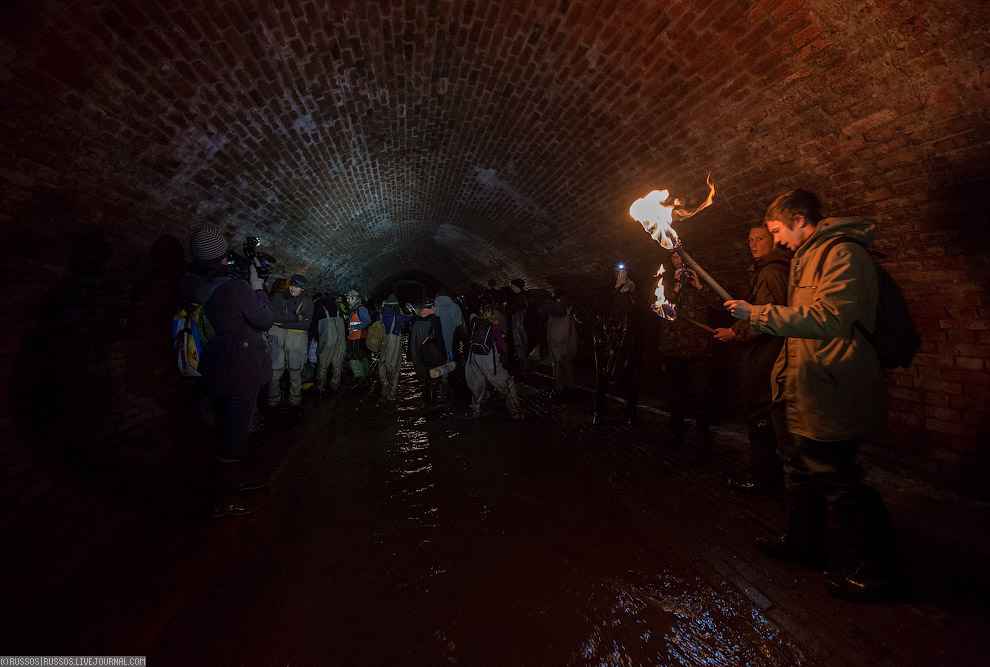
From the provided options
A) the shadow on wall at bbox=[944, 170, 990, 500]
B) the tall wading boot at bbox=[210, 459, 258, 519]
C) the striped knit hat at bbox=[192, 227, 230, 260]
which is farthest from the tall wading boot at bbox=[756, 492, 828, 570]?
the striped knit hat at bbox=[192, 227, 230, 260]

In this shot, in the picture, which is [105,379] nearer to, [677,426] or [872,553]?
[677,426]

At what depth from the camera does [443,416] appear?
6.21 m

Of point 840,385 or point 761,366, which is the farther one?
point 761,366

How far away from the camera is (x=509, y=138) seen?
20.1ft

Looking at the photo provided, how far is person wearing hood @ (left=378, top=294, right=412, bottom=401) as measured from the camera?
23.9ft

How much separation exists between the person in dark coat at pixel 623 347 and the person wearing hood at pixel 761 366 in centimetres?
193

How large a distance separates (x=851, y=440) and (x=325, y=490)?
13.5ft

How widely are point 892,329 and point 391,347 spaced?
22.2 feet

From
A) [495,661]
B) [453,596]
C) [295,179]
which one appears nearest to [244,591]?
[453,596]

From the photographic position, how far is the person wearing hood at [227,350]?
304 cm

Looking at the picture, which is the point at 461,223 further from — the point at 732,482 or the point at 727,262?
the point at 732,482

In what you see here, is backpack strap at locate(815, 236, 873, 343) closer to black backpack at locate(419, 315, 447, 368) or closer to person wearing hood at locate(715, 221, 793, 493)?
person wearing hood at locate(715, 221, 793, 493)

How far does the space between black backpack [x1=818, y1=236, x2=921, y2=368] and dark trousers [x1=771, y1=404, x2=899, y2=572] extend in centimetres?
54

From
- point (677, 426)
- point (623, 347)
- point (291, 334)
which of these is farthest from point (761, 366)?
point (291, 334)
